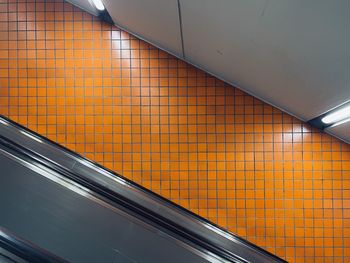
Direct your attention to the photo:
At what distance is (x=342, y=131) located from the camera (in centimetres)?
340

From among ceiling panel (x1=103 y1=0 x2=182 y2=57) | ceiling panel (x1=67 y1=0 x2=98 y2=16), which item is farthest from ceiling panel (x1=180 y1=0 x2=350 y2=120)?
ceiling panel (x1=67 y1=0 x2=98 y2=16)

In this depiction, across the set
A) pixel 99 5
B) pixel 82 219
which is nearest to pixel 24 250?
pixel 82 219

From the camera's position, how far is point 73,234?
2152 mm

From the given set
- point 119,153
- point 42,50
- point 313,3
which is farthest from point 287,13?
point 42,50

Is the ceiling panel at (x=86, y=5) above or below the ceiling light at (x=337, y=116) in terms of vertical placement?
above

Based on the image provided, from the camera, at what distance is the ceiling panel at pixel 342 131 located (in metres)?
3.16

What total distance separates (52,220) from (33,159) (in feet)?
3.19

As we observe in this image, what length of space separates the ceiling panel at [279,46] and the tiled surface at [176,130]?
469mm

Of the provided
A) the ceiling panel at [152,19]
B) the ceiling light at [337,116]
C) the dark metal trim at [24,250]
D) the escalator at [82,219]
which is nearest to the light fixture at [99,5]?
the ceiling panel at [152,19]

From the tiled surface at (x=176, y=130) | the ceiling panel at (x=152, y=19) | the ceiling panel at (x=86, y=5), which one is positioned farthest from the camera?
the tiled surface at (x=176, y=130)

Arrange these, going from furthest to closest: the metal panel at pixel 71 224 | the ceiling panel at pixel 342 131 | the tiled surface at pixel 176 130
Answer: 1. the tiled surface at pixel 176 130
2. the ceiling panel at pixel 342 131
3. the metal panel at pixel 71 224

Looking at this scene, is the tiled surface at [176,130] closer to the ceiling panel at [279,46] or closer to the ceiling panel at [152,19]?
the ceiling panel at [152,19]

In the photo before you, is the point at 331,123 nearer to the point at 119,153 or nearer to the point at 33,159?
the point at 119,153

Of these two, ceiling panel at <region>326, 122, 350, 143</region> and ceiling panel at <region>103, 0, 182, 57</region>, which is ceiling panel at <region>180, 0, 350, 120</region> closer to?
ceiling panel at <region>103, 0, 182, 57</region>
